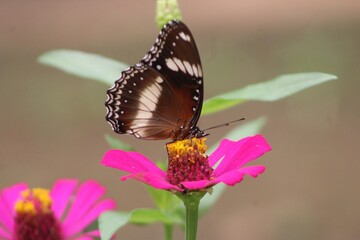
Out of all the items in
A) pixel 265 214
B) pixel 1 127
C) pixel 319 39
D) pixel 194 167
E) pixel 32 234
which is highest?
pixel 194 167

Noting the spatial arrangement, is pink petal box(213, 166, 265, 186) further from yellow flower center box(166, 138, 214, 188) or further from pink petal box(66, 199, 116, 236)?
pink petal box(66, 199, 116, 236)

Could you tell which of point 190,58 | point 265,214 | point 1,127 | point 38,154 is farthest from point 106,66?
point 1,127

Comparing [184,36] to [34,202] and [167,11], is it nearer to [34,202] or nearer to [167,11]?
[167,11]

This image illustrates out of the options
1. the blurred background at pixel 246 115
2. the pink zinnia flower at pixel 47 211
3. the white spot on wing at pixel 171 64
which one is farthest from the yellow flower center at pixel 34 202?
the blurred background at pixel 246 115

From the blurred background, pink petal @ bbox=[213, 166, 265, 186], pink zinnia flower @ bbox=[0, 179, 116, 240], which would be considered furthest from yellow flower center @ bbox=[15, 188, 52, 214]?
the blurred background

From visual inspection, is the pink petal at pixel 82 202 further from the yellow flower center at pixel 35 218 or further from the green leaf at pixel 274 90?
the green leaf at pixel 274 90

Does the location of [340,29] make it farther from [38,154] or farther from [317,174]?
[38,154]
